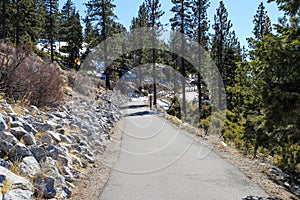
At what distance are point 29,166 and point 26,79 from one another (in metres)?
6.08

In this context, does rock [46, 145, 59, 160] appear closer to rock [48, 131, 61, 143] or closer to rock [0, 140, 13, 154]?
rock [48, 131, 61, 143]

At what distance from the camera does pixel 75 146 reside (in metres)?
8.34

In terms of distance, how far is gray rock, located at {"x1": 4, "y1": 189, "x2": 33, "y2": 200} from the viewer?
13.4 feet

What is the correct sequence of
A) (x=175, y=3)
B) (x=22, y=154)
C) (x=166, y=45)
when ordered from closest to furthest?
(x=22, y=154)
(x=175, y=3)
(x=166, y=45)

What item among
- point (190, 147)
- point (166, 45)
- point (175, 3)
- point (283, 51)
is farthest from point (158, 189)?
point (166, 45)

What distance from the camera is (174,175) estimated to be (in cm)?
755

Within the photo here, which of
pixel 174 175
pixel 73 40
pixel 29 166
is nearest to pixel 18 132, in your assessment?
pixel 29 166

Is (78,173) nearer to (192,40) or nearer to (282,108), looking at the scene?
(282,108)

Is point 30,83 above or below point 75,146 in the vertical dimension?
above

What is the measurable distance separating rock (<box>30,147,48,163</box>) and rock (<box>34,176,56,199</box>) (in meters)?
0.81

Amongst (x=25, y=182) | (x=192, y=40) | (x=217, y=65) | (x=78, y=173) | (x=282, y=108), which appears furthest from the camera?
(x=217, y=65)

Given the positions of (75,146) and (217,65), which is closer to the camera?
(75,146)

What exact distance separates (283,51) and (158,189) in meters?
3.77

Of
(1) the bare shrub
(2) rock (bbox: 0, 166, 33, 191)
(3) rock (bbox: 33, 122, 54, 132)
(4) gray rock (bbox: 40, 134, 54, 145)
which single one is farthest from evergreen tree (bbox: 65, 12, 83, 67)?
(2) rock (bbox: 0, 166, 33, 191)
